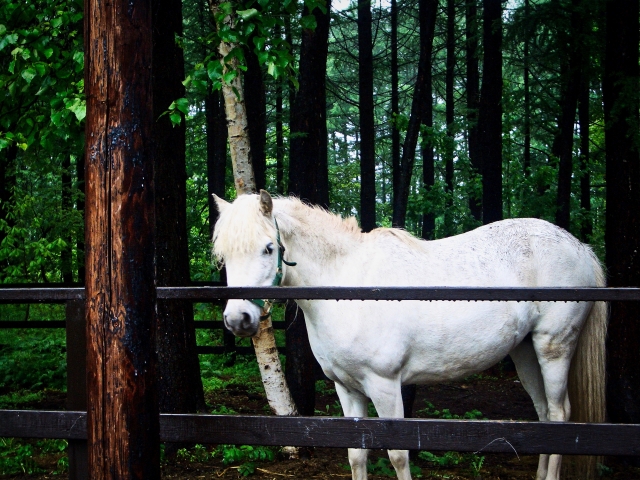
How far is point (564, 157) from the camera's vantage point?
12227 millimetres

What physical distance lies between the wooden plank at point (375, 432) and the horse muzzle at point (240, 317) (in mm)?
1220

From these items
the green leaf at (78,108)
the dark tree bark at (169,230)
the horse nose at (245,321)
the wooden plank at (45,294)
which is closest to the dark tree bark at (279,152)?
the dark tree bark at (169,230)

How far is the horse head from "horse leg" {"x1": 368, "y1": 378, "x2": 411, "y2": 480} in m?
1.19

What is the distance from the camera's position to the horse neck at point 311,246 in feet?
17.2

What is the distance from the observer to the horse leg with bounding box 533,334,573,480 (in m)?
5.67

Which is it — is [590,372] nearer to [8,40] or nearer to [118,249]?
[118,249]

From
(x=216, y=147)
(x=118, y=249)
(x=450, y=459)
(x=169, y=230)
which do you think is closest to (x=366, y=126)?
(x=216, y=147)

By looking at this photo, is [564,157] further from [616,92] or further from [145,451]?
[145,451]

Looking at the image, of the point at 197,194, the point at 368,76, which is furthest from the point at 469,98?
the point at 197,194

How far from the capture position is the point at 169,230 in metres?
6.46

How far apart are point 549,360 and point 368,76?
13.1 m

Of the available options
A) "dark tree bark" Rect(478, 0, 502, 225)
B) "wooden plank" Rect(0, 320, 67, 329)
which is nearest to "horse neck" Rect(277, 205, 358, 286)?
"dark tree bark" Rect(478, 0, 502, 225)

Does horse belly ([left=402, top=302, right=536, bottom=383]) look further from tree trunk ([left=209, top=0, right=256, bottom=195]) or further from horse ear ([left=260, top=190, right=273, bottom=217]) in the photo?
tree trunk ([left=209, top=0, right=256, bottom=195])

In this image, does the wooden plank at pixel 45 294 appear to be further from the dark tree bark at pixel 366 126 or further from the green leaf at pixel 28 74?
the dark tree bark at pixel 366 126
